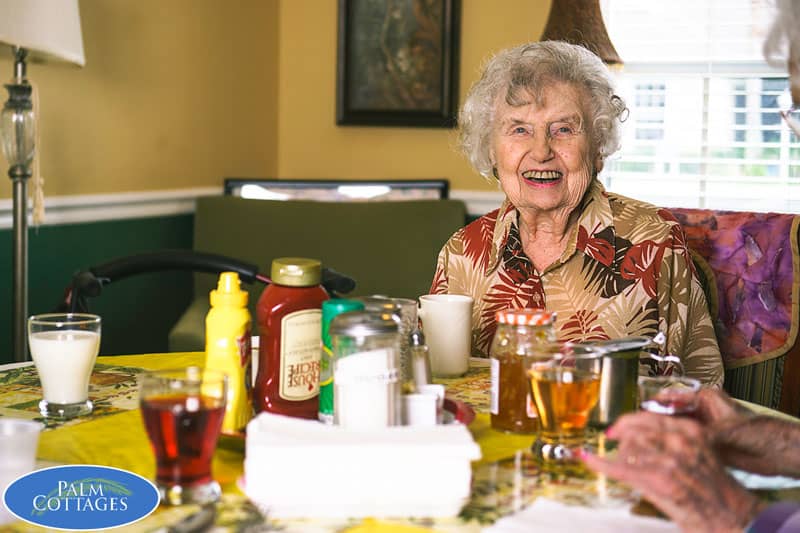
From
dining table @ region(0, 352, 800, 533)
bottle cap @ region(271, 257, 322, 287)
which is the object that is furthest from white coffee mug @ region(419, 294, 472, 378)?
bottle cap @ region(271, 257, 322, 287)

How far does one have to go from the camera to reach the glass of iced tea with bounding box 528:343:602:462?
1.21 metres

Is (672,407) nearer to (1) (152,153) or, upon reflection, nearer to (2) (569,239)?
(2) (569,239)

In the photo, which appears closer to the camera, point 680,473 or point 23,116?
point 680,473

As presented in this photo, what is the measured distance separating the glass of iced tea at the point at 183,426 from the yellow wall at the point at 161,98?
207cm

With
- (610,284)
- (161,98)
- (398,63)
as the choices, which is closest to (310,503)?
(610,284)

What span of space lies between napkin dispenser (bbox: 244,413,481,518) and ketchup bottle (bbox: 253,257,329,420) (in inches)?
8.7

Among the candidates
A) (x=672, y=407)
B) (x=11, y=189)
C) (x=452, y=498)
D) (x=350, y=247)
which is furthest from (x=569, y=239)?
(x=11, y=189)

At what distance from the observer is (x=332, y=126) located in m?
4.40

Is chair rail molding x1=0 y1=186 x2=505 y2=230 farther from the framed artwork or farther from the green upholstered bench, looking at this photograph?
the framed artwork

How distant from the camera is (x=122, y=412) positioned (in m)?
1.47

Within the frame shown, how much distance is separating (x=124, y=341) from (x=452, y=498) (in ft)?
9.07

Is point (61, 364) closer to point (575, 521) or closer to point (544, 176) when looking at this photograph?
point (575, 521)

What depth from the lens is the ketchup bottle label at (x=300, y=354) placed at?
1.30 meters

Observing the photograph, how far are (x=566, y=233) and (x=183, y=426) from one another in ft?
4.55
